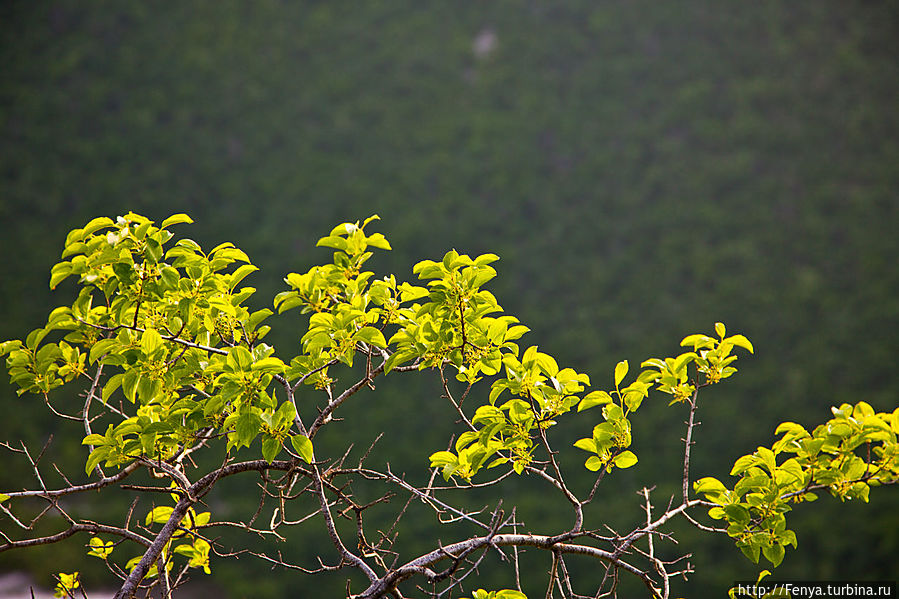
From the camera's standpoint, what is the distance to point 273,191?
5902mm

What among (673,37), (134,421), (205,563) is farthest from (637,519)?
(673,37)

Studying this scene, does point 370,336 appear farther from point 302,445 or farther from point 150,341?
point 150,341

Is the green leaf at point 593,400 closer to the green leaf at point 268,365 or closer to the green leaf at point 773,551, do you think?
the green leaf at point 773,551

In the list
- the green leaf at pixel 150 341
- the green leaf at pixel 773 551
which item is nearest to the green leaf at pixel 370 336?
the green leaf at pixel 150 341

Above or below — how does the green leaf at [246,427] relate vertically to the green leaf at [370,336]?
below

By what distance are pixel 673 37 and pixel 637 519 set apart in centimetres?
429

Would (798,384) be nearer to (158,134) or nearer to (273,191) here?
(273,191)

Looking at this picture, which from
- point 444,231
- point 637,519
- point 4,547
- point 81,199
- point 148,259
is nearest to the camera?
point 148,259

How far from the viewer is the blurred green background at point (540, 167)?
4.70 meters

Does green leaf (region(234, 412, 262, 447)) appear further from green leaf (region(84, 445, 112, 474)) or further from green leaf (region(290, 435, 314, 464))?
green leaf (region(84, 445, 112, 474))

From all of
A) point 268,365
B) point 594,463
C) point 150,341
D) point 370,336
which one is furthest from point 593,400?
point 150,341

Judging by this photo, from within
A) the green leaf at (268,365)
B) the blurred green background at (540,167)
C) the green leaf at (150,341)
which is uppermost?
the blurred green background at (540,167)

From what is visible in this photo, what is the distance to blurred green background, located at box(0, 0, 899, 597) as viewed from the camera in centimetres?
470

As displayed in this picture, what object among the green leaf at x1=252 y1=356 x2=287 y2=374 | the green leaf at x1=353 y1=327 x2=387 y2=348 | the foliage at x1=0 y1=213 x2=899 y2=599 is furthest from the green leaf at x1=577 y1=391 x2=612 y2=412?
the green leaf at x1=252 y1=356 x2=287 y2=374
